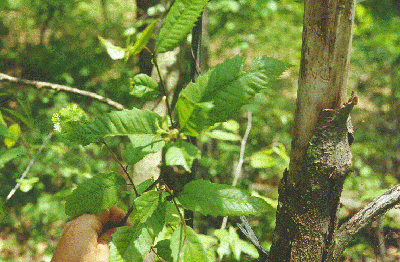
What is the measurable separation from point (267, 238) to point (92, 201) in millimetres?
2642

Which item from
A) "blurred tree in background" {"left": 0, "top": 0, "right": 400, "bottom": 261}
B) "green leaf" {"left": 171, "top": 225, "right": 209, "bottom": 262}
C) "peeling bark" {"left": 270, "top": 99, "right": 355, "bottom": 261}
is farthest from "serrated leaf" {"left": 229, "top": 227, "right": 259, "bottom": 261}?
"green leaf" {"left": 171, "top": 225, "right": 209, "bottom": 262}

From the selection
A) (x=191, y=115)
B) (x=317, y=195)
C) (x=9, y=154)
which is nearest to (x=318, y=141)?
(x=317, y=195)

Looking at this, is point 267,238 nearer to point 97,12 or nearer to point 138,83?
point 138,83

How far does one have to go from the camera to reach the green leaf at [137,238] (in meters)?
0.73

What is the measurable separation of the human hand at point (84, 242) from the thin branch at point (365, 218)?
2.43ft

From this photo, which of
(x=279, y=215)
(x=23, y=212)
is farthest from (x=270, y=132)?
(x=23, y=212)

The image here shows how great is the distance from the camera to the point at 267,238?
9.98 ft

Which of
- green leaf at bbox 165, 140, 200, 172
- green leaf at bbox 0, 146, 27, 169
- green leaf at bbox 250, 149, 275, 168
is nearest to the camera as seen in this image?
green leaf at bbox 165, 140, 200, 172

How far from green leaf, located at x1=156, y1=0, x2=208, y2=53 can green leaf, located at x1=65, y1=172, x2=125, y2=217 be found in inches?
16.5

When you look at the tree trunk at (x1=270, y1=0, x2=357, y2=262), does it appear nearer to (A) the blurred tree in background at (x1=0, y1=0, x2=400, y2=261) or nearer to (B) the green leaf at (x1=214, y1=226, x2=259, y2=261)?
(B) the green leaf at (x1=214, y1=226, x2=259, y2=261)

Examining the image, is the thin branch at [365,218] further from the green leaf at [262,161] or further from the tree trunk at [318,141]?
the green leaf at [262,161]

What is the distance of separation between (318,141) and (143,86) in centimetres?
57

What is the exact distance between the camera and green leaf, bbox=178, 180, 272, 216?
72cm

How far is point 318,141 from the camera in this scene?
2.69 feet
